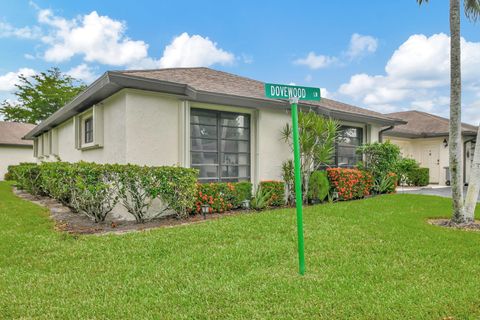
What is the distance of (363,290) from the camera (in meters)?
3.28

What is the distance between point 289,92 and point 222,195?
16.1ft

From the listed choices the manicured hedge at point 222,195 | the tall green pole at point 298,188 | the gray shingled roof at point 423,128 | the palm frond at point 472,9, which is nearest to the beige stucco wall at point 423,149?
the gray shingled roof at point 423,128

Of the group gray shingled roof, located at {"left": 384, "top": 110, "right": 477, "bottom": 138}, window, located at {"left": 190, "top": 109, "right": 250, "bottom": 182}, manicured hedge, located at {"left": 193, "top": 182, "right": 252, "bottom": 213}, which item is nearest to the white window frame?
window, located at {"left": 190, "top": 109, "right": 250, "bottom": 182}

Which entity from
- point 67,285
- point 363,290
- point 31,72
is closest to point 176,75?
point 67,285

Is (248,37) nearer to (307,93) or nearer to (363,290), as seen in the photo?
(307,93)

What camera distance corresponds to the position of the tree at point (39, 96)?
111 feet

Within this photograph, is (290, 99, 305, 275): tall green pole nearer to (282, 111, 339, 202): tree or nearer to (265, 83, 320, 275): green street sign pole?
(265, 83, 320, 275): green street sign pole

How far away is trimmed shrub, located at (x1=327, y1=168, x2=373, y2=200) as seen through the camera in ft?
32.6

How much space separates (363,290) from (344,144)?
9.42 metres

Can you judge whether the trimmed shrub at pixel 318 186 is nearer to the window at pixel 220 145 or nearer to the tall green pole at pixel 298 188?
the window at pixel 220 145

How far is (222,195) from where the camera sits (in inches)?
322

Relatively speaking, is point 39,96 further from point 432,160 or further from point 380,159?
point 432,160

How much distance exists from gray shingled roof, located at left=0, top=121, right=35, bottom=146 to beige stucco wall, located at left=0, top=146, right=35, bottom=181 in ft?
1.89

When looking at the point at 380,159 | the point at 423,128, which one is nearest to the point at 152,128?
the point at 380,159
